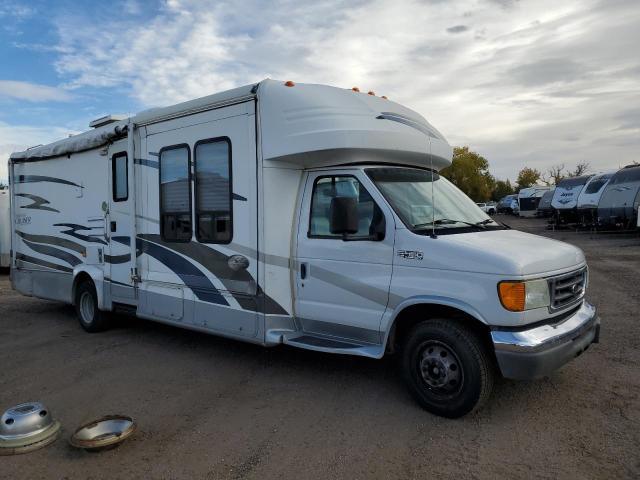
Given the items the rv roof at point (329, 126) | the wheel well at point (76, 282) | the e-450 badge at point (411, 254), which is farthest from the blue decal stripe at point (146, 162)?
the e-450 badge at point (411, 254)

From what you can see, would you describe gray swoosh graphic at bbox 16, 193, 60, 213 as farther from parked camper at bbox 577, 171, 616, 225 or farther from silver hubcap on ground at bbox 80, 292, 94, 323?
parked camper at bbox 577, 171, 616, 225

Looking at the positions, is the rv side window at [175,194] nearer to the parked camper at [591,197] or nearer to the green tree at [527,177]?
the parked camper at [591,197]

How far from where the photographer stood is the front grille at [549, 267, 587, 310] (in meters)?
4.57

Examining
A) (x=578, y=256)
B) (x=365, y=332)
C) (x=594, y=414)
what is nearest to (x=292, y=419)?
(x=365, y=332)

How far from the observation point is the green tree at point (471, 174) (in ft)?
226

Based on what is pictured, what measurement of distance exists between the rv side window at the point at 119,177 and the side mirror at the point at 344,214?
364 cm

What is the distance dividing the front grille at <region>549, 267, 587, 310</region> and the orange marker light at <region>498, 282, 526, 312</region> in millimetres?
431

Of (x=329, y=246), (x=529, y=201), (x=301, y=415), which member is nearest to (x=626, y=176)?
(x=329, y=246)

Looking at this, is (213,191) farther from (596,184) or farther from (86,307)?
(596,184)

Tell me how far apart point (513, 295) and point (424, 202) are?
145 centimetres

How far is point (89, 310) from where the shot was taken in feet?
27.2

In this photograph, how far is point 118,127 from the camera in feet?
24.1

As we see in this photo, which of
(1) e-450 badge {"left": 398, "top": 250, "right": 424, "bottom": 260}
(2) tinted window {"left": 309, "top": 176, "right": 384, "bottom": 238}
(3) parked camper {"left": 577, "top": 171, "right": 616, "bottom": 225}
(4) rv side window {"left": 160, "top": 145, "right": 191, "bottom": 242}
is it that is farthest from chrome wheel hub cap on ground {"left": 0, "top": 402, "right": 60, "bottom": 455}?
(3) parked camper {"left": 577, "top": 171, "right": 616, "bottom": 225}

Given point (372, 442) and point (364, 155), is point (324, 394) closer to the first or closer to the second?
point (372, 442)
